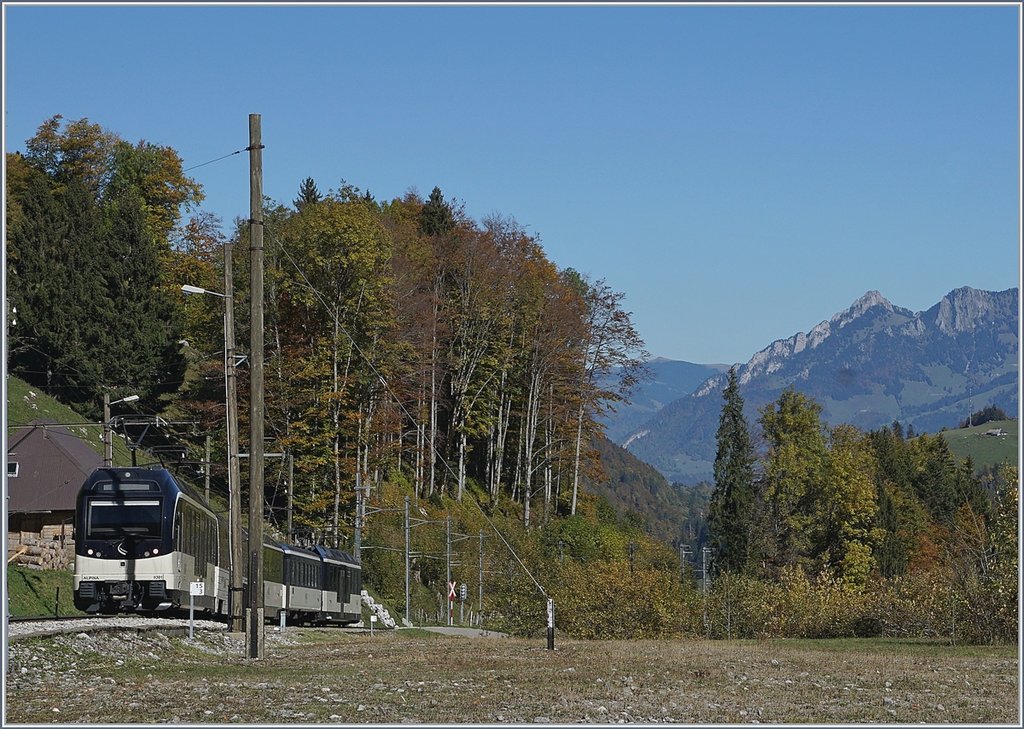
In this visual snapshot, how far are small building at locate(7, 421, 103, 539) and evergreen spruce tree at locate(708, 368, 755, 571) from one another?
48.8m

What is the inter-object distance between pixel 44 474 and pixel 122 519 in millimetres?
24159

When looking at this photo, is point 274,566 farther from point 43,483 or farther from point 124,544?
point 43,483

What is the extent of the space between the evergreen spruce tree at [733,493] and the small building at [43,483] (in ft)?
160

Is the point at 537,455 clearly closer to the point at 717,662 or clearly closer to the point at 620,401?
the point at 620,401

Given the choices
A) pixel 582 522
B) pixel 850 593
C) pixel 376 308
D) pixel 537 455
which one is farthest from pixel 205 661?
pixel 537 455

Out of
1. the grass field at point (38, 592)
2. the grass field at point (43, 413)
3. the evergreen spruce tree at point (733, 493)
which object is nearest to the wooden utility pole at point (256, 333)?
the grass field at point (38, 592)

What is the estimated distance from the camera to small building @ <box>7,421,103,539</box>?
51781 millimetres

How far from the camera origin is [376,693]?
16.3 metres

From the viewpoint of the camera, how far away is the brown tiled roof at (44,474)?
5197 cm

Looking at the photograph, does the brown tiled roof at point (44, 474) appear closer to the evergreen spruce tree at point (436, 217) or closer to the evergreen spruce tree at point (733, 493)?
the evergreen spruce tree at point (436, 217)

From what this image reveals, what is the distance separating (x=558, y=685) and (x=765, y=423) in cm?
8071

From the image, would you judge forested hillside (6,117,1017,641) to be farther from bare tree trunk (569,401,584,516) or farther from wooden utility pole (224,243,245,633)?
Result: wooden utility pole (224,243,245,633)

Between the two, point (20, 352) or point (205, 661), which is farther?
point (20, 352)

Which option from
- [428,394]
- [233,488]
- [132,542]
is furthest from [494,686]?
[428,394]
